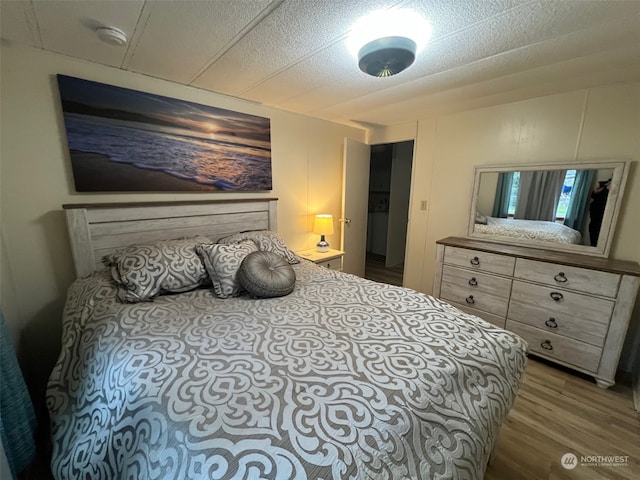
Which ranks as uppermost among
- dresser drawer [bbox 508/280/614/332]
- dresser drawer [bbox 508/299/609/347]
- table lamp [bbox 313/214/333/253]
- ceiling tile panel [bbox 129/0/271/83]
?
ceiling tile panel [bbox 129/0/271/83]

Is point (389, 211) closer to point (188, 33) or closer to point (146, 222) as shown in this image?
point (146, 222)

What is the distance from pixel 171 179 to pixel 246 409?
1836mm

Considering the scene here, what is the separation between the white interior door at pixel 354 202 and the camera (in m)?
3.09

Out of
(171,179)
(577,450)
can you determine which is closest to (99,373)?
(171,179)

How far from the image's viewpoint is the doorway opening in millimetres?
4418

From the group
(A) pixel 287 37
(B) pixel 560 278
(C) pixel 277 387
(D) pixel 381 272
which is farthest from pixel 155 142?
(D) pixel 381 272

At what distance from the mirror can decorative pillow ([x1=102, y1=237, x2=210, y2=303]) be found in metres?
2.64

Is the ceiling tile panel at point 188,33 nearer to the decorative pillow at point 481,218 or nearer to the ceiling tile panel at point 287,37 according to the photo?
the ceiling tile panel at point 287,37

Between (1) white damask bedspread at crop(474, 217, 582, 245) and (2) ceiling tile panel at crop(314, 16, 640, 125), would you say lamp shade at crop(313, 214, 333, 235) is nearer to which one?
(2) ceiling tile panel at crop(314, 16, 640, 125)

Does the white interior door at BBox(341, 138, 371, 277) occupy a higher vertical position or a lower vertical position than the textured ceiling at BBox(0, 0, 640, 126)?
lower

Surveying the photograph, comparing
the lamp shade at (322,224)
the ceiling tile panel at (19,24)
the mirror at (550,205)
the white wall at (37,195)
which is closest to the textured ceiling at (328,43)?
the ceiling tile panel at (19,24)

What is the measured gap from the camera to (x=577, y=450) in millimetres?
1412

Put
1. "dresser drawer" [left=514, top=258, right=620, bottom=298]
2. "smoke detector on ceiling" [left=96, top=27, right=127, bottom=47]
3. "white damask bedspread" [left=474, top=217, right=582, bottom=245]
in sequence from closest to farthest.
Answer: "smoke detector on ceiling" [left=96, top=27, right=127, bottom=47]
"dresser drawer" [left=514, top=258, right=620, bottom=298]
"white damask bedspread" [left=474, top=217, right=582, bottom=245]

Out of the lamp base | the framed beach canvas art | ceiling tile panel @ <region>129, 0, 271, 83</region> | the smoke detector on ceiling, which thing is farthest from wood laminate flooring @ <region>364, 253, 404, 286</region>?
the smoke detector on ceiling
